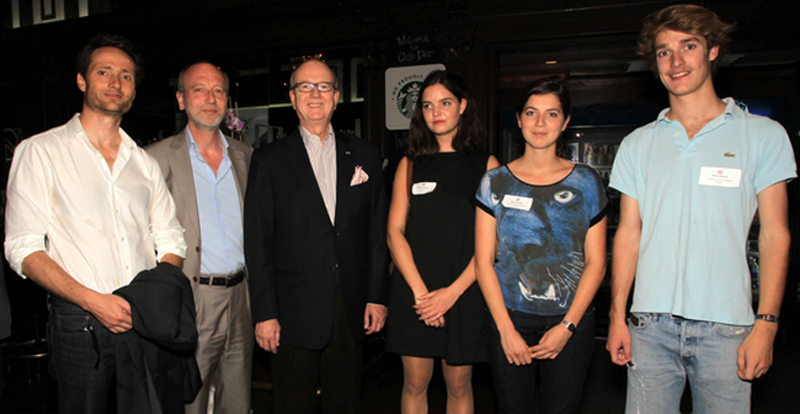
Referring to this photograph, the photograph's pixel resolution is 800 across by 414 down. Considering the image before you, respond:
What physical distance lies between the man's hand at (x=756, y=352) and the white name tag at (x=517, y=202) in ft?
2.75

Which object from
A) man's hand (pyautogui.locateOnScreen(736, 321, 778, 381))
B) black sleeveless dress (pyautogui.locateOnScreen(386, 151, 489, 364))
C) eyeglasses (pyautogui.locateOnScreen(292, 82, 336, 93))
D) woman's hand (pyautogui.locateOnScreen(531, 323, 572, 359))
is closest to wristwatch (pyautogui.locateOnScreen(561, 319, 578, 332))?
woman's hand (pyautogui.locateOnScreen(531, 323, 572, 359))

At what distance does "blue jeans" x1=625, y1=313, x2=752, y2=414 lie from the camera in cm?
160

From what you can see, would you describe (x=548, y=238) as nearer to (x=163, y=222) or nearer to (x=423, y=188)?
(x=423, y=188)

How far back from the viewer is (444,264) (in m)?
2.17

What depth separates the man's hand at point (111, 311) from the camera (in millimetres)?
1730

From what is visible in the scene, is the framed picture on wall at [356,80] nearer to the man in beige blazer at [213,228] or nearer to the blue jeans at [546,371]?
the man in beige blazer at [213,228]

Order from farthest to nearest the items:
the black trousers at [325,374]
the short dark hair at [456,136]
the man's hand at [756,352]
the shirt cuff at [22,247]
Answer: the short dark hair at [456,136]
the black trousers at [325,374]
the shirt cuff at [22,247]
the man's hand at [756,352]

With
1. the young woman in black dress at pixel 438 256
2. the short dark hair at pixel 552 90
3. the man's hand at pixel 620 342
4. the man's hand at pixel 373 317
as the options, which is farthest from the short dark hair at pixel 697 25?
the man's hand at pixel 373 317

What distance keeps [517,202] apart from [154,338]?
4.86ft

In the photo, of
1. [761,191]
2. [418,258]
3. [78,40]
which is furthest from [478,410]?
[78,40]

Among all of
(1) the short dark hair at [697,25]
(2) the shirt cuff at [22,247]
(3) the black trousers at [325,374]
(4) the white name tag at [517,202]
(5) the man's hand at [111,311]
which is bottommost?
(3) the black trousers at [325,374]

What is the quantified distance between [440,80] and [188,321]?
1475 mm

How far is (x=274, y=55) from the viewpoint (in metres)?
5.42

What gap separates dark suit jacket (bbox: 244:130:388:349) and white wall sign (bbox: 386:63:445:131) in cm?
272
